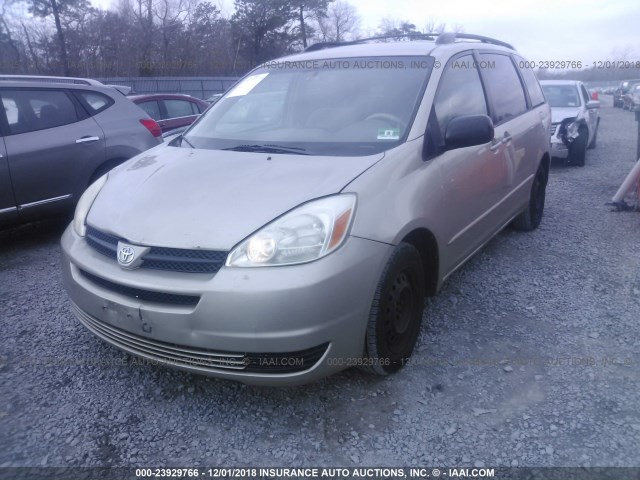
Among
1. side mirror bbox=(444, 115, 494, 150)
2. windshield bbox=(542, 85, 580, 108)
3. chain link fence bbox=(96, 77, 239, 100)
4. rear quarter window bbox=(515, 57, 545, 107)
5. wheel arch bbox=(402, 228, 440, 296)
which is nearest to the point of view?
wheel arch bbox=(402, 228, 440, 296)

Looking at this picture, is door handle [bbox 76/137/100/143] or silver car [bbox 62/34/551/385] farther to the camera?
door handle [bbox 76/137/100/143]

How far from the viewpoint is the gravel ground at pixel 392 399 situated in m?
2.25

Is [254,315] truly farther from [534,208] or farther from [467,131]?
[534,208]

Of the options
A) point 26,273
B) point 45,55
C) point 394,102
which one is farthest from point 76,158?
point 45,55

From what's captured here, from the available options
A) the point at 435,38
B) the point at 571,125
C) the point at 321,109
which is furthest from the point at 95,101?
the point at 571,125

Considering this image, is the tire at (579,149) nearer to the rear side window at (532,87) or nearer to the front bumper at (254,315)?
the rear side window at (532,87)

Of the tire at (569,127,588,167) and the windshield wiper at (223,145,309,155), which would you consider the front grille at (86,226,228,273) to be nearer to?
the windshield wiper at (223,145,309,155)

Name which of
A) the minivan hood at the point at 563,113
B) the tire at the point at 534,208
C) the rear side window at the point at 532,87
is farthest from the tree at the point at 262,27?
the tire at the point at 534,208

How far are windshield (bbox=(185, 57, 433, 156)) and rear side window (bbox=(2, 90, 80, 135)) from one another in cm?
222

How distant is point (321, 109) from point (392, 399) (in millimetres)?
1756

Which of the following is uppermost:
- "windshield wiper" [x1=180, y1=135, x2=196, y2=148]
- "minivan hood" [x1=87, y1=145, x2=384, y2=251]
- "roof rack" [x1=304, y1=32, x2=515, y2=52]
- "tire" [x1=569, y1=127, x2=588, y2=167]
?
"roof rack" [x1=304, y1=32, x2=515, y2=52]

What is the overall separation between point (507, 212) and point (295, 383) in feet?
8.72

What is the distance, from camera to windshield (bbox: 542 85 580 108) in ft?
32.2

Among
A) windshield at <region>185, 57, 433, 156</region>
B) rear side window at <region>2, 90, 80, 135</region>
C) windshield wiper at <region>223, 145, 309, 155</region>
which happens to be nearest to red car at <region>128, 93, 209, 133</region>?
rear side window at <region>2, 90, 80, 135</region>
